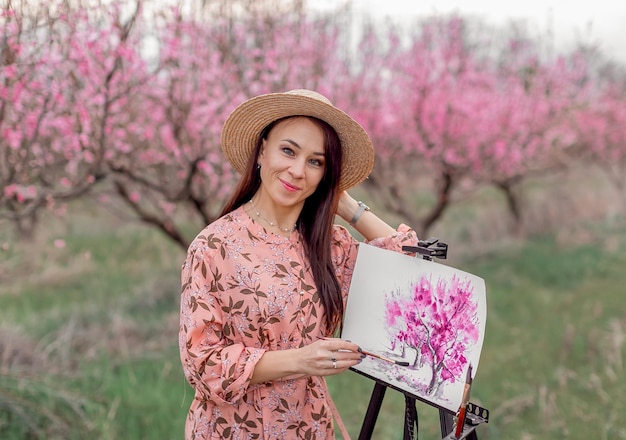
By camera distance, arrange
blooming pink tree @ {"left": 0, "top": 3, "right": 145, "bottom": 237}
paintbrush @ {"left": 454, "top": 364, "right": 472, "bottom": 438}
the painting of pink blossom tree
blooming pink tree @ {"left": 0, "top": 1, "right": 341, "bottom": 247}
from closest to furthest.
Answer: paintbrush @ {"left": 454, "top": 364, "right": 472, "bottom": 438}, the painting of pink blossom tree, blooming pink tree @ {"left": 0, "top": 3, "right": 145, "bottom": 237}, blooming pink tree @ {"left": 0, "top": 1, "right": 341, "bottom": 247}

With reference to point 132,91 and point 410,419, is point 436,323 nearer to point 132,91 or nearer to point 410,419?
point 410,419

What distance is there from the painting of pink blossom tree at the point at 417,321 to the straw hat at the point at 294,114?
0.93 ft

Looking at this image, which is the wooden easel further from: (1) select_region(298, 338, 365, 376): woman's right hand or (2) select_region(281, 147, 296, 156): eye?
(2) select_region(281, 147, 296, 156): eye

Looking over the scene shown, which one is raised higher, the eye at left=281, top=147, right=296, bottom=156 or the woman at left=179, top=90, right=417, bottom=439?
the eye at left=281, top=147, right=296, bottom=156

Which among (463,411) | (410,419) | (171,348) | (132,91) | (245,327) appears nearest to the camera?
(463,411)

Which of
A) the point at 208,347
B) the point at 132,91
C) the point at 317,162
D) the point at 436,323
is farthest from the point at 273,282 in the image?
the point at 132,91

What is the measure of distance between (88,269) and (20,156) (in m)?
4.76

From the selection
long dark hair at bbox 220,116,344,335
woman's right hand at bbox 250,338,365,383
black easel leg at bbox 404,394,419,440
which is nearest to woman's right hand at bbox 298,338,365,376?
woman's right hand at bbox 250,338,365,383

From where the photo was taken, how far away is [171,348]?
505 centimetres

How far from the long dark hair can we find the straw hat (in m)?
0.03

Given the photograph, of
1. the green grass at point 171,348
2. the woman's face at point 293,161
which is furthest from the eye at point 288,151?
the green grass at point 171,348

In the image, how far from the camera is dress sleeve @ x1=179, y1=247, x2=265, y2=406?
4.99 feet

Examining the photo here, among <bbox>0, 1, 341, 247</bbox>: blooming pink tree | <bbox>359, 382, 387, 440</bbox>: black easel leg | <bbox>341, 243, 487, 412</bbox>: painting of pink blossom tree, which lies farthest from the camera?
<bbox>0, 1, 341, 247</bbox>: blooming pink tree

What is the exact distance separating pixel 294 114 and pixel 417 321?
2.29ft
